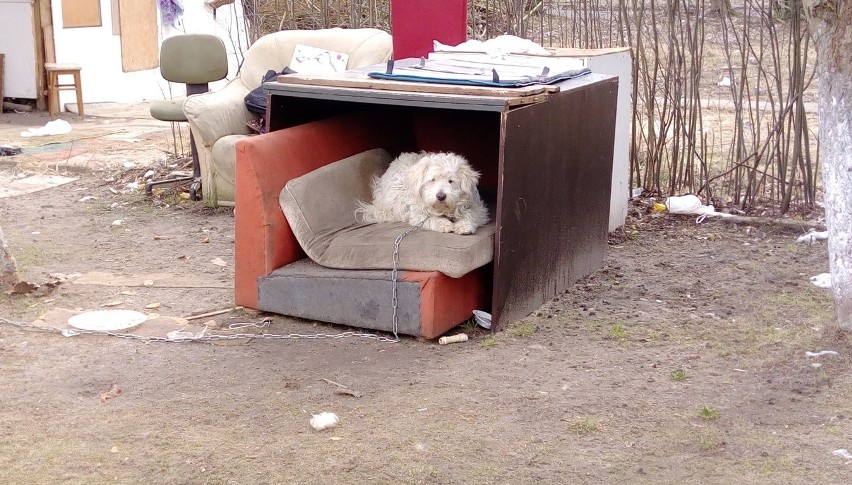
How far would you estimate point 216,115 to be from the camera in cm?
765

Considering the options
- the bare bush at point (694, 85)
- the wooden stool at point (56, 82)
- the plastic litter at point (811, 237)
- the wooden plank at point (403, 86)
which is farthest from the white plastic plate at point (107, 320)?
the wooden stool at point (56, 82)

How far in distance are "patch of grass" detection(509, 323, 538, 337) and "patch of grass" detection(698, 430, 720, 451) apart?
1.37 m

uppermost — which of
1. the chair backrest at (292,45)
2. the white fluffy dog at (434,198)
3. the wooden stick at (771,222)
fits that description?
the chair backrest at (292,45)

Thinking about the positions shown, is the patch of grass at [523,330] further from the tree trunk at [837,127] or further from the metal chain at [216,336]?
the tree trunk at [837,127]

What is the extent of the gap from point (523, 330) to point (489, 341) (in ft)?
0.79

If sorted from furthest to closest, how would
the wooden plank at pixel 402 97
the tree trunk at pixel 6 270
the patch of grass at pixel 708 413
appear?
the tree trunk at pixel 6 270 < the wooden plank at pixel 402 97 < the patch of grass at pixel 708 413

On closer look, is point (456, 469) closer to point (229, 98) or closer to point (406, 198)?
point (406, 198)

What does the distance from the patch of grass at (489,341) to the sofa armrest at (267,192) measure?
120 cm

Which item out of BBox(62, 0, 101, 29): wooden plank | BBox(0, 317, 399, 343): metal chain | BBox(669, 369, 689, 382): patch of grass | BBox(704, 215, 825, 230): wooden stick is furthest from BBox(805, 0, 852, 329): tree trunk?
BBox(62, 0, 101, 29): wooden plank

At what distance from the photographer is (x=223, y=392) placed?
4.29 m

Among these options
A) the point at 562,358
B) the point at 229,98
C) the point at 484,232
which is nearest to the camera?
the point at 562,358

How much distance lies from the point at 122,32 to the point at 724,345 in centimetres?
1083

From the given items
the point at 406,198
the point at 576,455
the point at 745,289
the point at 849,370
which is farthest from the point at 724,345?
the point at 406,198

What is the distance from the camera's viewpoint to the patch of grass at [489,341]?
16.0 feet
